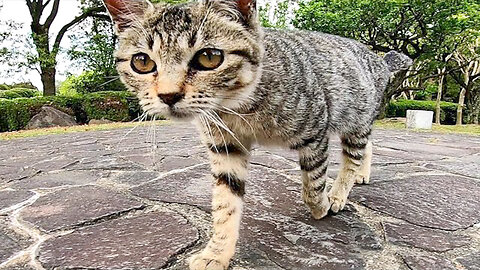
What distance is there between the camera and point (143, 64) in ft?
5.08

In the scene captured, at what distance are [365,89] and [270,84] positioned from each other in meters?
0.96

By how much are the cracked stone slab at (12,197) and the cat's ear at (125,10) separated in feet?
4.74

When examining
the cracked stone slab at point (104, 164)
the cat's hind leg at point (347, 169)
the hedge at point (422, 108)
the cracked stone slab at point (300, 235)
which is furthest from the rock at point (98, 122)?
the hedge at point (422, 108)

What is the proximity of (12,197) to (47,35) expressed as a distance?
41.8 ft

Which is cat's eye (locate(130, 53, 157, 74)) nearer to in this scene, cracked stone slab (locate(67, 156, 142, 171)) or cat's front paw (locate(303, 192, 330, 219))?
cat's front paw (locate(303, 192, 330, 219))

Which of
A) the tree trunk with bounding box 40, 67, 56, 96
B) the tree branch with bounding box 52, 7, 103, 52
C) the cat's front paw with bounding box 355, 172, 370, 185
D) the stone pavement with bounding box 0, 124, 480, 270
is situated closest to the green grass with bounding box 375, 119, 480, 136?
the stone pavement with bounding box 0, 124, 480, 270

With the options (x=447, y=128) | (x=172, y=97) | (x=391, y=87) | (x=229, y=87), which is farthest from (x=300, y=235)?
(x=447, y=128)

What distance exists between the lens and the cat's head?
4.70ft

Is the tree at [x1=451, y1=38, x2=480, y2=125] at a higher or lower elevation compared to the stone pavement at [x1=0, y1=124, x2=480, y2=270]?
higher

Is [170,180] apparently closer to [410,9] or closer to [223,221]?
[223,221]

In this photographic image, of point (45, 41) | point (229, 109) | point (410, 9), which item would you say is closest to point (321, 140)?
point (229, 109)

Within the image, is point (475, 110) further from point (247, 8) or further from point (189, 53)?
point (189, 53)

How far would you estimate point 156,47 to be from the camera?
4.89ft

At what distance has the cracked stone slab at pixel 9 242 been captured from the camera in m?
1.69
